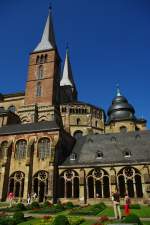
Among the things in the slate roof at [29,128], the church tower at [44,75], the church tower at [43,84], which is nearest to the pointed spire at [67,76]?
the church tower at [43,84]

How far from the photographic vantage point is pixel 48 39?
72.1 meters

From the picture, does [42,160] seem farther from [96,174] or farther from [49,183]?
[96,174]

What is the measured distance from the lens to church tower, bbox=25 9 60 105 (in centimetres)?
6238

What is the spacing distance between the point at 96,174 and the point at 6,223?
21.3m

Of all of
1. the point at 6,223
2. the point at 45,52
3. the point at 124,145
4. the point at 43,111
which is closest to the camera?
the point at 6,223

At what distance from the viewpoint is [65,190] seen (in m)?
36.1

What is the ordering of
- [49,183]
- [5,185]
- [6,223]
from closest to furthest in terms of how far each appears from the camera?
1. [6,223]
2. [49,183]
3. [5,185]

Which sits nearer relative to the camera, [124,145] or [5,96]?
[124,145]

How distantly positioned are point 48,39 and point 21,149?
1674 inches

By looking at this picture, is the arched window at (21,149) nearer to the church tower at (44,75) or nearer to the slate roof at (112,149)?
the slate roof at (112,149)

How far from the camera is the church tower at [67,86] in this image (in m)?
81.5

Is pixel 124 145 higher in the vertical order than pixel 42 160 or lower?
higher

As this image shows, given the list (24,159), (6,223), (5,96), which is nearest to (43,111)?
(5,96)

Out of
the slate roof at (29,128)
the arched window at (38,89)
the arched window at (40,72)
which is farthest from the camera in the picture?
the arched window at (40,72)
